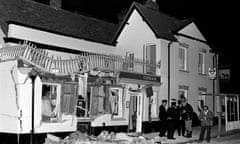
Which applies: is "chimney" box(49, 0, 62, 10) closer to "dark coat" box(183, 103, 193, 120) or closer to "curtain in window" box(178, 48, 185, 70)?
"curtain in window" box(178, 48, 185, 70)

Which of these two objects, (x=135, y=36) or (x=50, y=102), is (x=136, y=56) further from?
(x=50, y=102)

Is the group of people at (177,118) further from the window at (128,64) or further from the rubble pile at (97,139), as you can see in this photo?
the window at (128,64)

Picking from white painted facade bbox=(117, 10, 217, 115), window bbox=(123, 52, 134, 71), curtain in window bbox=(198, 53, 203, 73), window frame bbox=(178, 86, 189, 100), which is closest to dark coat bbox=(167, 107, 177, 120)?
window bbox=(123, 52, 134, 71)

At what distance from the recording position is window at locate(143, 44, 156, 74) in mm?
23234

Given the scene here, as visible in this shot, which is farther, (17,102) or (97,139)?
(97,139)

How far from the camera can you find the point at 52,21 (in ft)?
80.2

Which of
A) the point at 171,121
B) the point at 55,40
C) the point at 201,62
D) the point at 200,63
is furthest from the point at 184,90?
the point at 55,40

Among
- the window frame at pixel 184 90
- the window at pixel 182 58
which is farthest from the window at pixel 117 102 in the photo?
the window at pixel 182 58

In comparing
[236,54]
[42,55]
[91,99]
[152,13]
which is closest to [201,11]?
[236,54]

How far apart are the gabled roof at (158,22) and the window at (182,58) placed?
1516 millimetres

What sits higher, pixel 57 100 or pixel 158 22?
pixel 158 22

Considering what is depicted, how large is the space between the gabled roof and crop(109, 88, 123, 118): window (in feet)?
18.7

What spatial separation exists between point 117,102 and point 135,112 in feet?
5.79

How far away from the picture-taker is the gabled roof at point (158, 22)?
24117 millimetres
